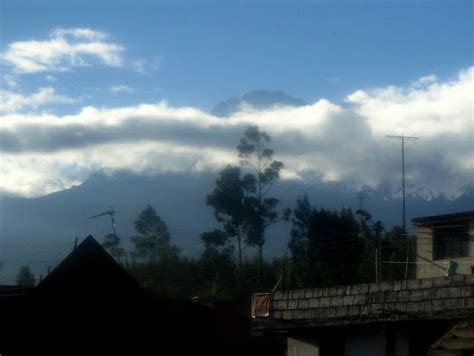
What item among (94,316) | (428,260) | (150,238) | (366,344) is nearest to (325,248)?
(428,260)

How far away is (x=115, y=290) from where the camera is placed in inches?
1761

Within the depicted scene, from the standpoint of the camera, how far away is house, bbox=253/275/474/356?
2438 centimetres

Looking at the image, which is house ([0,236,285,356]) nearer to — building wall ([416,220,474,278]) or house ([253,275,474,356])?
building wall ([416,220,474,278])

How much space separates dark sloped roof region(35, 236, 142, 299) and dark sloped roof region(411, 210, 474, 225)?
1412cm

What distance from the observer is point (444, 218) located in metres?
41.4

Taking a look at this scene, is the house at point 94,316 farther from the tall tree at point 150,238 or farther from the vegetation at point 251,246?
the tall tree at point 150,238

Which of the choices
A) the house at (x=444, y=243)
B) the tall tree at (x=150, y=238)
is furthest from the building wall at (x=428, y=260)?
the tall tree at (x=150, y=238)

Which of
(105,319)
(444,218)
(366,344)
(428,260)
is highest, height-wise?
(444,218)

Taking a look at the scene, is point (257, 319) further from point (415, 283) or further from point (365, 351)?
point (415, 283)

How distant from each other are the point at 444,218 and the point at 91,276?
17.1 metres

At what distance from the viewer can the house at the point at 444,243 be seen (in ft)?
131

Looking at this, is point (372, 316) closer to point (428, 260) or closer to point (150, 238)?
point (428, 260)

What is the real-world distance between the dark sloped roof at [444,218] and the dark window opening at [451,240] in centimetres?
28

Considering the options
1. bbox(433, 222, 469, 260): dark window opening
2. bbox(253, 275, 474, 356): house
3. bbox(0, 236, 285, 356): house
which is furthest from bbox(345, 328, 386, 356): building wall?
bbox(0, 236, 285, 356): house
